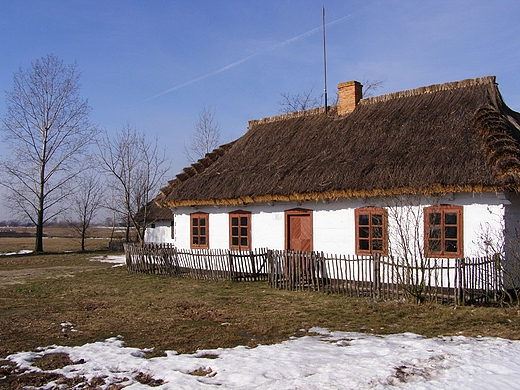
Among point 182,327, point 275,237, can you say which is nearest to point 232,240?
point 275,237

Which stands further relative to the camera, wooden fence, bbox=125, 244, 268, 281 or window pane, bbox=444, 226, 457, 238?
wooden fence, bbox=125, 244, 268, 281

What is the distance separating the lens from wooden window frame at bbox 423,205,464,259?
38.6 feet

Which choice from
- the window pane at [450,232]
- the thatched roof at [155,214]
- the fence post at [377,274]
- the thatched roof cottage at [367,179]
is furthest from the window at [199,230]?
the thatched roof at [155,214]

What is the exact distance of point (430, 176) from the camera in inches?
464

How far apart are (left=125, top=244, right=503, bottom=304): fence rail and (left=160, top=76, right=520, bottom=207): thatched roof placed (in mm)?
1843

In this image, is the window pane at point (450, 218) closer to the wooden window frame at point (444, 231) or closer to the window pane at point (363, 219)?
the wooden window frame at point (444, 231)

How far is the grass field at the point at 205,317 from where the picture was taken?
820 cm

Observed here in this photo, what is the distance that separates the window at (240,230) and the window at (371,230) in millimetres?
4252

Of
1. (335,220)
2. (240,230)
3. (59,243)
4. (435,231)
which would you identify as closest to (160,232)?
(240,230)

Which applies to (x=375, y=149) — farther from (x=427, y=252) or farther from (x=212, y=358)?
(x=212, y=358)

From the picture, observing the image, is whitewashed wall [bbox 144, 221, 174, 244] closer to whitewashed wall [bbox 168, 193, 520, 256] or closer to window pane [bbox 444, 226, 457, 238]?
whitewashed wall [bbox 168, 193, 520, 256]

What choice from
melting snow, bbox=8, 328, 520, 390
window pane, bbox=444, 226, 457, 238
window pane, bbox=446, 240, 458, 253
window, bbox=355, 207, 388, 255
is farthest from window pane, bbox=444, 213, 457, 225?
melting snow, bbox=8, 328, 520, 390

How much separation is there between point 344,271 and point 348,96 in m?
→ 7.03

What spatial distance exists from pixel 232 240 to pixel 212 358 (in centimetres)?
1021
